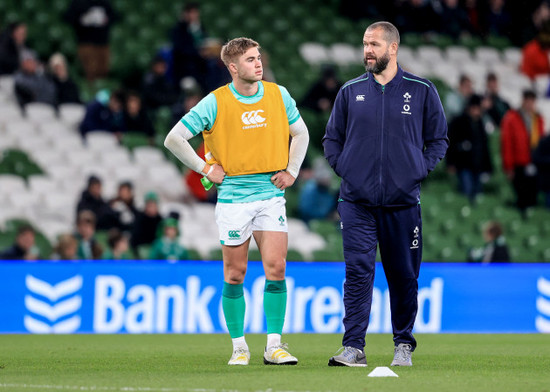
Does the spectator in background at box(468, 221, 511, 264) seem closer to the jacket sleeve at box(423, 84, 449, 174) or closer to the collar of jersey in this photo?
the jacket sleeve at box(423, 84, 449, 174)

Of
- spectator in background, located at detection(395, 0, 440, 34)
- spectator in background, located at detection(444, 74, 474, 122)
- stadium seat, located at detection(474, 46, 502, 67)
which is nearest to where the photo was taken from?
spectator in background, located at detection(444, 74, 474, 122)

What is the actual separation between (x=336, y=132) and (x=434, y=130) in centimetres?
64

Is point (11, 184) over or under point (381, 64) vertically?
under

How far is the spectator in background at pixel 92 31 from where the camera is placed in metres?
17.1

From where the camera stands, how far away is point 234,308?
7.61m

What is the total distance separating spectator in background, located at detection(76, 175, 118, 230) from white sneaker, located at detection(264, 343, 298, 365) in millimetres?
6974

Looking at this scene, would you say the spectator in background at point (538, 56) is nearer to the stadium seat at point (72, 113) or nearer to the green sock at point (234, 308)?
the stadium seat at point (72, 113)

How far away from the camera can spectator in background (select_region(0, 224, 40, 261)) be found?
12820 mm

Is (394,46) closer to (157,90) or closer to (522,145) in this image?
(157,90)

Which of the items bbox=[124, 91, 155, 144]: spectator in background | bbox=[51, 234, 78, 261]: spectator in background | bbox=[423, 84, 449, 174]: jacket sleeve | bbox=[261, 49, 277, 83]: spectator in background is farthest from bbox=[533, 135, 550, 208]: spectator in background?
bbox=[423, 84, 449, 174]: jacket sleeve

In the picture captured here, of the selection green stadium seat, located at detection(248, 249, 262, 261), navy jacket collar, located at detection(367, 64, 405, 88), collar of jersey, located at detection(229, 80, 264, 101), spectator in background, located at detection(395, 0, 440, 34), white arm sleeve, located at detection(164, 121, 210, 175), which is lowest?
green stadium seat, located at detection(248, 249, 262, 261)

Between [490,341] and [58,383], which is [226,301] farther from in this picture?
[490,341]

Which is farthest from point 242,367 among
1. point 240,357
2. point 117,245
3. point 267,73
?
point 267,73

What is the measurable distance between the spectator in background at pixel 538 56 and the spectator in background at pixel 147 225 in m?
9.14
